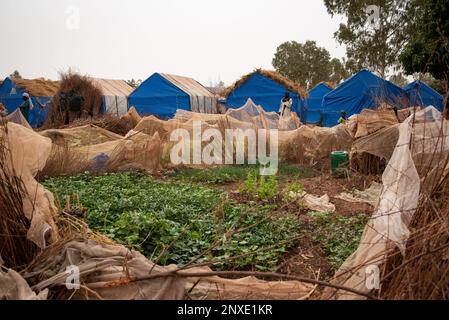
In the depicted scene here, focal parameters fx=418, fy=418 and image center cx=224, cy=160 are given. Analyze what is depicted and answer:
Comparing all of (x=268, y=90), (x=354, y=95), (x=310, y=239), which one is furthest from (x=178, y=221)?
(x=268, y=90)

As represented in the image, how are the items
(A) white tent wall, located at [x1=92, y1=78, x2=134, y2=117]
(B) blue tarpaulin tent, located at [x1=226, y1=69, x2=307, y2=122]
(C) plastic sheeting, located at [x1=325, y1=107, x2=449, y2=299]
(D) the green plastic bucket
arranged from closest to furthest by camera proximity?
(C) plastic sheeting, located at [x1=325, y1=107, x2=449, y2=299] < (D) the green plastic bucket < (A) white tent wall, located at [x1=92, y1=78, x2=134, y2=117] < (B) blue tarpaulin tent, located at [x1=226, y1=69, x2=307, y2=122]

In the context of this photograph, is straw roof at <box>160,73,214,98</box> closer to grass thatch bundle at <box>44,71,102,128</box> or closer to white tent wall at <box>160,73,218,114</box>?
white tent wall at <box>160,73,218,114</box>

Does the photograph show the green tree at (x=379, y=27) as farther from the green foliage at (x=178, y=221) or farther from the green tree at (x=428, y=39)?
the green foliage at (x=178, y=221)

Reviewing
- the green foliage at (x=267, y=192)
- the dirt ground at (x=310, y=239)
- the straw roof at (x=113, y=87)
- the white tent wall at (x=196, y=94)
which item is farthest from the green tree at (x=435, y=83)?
the straw roof at (x=113, y=87)

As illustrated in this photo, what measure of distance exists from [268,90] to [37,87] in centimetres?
959

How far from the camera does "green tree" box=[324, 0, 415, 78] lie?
24.0 meters

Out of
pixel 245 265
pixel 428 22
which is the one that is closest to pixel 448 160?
pixel 245 265

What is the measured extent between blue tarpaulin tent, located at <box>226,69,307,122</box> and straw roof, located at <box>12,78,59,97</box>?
7.64 m

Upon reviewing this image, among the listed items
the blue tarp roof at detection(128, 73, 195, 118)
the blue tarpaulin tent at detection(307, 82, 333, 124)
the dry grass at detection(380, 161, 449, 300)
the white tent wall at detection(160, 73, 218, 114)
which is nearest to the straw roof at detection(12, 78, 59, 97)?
the blue tarp roof at detection(128, 73, 195, 118)

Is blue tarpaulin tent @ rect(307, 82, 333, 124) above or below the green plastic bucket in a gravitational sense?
above

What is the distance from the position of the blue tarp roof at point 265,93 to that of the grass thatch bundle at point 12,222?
50.1ft

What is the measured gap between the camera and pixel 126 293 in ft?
7.41

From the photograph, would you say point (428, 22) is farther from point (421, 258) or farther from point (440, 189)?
point (421, 258)
